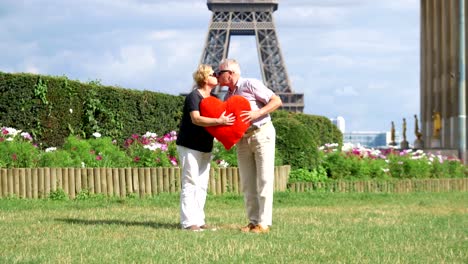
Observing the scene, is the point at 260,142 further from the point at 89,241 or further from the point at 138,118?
the point at 138,118

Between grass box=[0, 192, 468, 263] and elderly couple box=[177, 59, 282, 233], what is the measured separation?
10.9 inches

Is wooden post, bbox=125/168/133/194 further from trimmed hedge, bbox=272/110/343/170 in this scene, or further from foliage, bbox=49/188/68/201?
trimmed hedge, bbox=272/110/343/170

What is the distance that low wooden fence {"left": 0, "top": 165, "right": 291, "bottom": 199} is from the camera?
14.8m

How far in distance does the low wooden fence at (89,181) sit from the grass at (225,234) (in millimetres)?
417

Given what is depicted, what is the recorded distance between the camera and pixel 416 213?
45.5 ft

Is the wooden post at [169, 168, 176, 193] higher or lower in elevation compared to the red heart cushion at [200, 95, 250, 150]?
lower

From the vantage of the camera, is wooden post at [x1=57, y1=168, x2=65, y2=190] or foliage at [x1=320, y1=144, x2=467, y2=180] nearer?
wooden post at [x1=57, y1=168, x2=65, y2=190]

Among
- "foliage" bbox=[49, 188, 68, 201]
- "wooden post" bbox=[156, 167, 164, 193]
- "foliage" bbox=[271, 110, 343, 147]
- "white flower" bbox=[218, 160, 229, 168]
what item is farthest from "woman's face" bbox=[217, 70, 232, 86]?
"foliage" bbox=[271, 110, 343, 147]

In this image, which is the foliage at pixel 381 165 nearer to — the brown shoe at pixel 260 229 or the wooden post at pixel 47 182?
the wooden post at pixel 47 182

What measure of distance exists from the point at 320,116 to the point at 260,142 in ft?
87.7

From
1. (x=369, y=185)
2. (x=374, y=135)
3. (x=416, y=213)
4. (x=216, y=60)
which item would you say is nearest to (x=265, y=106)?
(x=416, y=213)

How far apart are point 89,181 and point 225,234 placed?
546 centimetres

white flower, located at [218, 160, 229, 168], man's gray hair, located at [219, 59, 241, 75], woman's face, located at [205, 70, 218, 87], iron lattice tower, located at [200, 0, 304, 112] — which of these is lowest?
white flower, located at [218, 160, 229, 168]

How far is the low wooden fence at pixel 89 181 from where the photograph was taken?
14.8 meters
